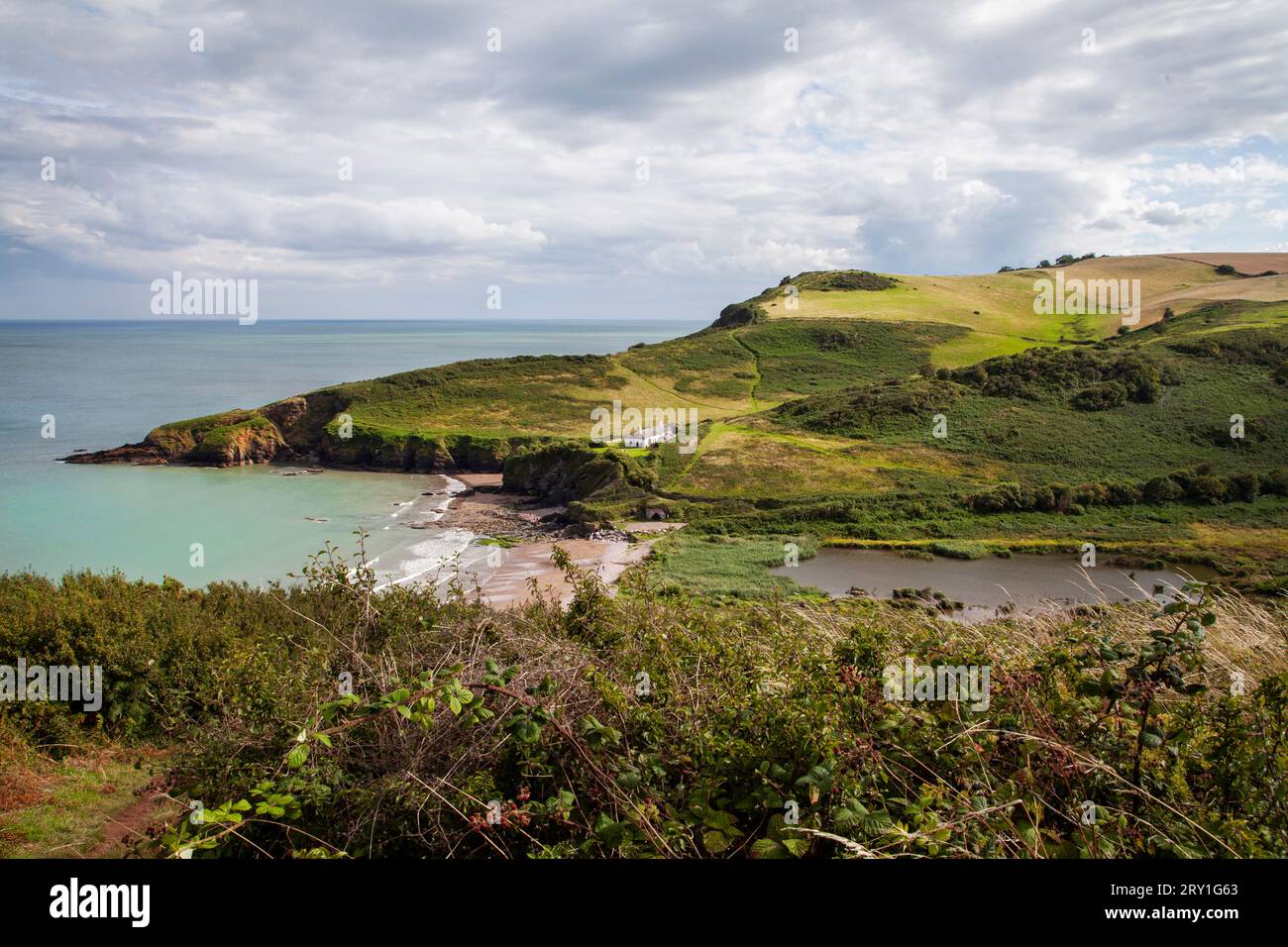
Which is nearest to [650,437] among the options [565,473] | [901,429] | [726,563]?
[565,473]

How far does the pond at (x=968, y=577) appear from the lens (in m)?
32.0

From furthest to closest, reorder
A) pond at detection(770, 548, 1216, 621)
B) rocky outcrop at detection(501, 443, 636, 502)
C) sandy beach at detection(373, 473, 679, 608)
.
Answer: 1. rocky outcrop at detection(501, 443, 636, 502)
2. sandy beach at detection(373, 473, 679, 608)
3. pond at detection(770, 548, 1216, 621)

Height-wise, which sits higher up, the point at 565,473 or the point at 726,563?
the point at 565,473

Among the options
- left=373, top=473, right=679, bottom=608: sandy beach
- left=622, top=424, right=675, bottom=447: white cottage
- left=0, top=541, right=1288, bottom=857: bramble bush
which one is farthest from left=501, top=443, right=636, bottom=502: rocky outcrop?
left=0, top=541, right=1288, bottom=857: bramble bush

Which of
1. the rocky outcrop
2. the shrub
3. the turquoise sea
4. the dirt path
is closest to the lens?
the dirt path

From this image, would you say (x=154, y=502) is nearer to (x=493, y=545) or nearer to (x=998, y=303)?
(x=493, y=545)
